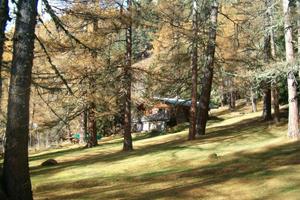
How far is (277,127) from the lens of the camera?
2731 centimetres

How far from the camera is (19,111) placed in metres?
9.24

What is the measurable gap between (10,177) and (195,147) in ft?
45.2

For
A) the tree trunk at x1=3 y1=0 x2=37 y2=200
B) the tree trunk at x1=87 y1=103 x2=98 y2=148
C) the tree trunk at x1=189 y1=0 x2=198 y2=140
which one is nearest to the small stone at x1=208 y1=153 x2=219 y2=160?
the tree trunk at x1=189 y1=0 x2=198 y2=140

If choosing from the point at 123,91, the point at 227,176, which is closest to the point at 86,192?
the point at 227,176

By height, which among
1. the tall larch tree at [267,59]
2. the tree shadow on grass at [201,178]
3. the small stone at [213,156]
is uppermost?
the tall larch tree at [267,59]

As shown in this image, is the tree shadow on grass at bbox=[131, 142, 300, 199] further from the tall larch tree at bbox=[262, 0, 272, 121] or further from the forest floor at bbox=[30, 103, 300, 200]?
the tall larch tree at bbox=[262, 0, 272, 121]

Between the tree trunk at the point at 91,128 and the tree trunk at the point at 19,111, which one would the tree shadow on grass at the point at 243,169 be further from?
the tree trunk at the point at 91,128

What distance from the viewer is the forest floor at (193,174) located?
1173 centimetres

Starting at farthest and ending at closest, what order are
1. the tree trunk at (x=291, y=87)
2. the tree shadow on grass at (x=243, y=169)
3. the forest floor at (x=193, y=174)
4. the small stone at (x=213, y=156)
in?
the tree trunk at (x=291, y=87)
the small stone at (x=213, y=156)
the tree shadow on grass at (x=243, y=169)
the forest floor at (x=193, y=174)

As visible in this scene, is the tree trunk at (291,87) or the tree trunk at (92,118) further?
the tree trunk at (92,118)

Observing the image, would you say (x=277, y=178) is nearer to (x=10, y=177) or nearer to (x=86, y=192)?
(x=86, y=192)

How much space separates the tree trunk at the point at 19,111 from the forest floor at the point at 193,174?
3432 millimetres

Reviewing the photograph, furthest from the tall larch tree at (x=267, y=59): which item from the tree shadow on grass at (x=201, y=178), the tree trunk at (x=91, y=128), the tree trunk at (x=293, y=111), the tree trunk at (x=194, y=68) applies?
the tree shadow on grass at (x=201, y=178)

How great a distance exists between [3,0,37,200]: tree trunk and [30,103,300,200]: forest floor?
343 centimetres
